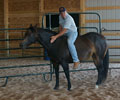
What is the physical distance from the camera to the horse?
3.45 m

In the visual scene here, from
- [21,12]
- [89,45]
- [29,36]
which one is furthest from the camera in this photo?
[21,12]

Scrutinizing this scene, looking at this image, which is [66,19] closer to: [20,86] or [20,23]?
[20,86]

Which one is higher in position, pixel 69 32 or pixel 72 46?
pixel 69 32

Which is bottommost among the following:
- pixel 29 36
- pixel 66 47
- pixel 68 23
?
pixel 66 47

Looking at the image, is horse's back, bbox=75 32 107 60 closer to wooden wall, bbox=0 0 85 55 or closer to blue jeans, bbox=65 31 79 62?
blue jeans, bbox=65 31 79 62

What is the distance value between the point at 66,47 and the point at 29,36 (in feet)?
2.54

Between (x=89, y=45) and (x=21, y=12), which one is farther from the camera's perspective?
(x=21, y=12)

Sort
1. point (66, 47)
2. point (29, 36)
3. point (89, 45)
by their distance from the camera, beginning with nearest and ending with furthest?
point (29, 36)
point (66, 47)
point (89, 45)

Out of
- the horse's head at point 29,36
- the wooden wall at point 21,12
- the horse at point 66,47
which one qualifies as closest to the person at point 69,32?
the horse at point 66,47

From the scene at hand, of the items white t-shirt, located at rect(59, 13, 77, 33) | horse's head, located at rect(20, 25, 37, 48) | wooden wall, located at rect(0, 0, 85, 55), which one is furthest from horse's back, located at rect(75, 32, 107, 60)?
wooden wall, located at rect(0, 0, 85, 55)

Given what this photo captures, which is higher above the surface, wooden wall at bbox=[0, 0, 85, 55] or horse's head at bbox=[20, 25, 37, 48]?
wooden wall at bbox=[0, 0, 85, 55]

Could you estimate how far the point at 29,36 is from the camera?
3.41m

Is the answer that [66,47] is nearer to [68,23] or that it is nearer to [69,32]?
[69,32]

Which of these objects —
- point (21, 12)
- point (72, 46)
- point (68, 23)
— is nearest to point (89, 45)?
point (72, 46)
